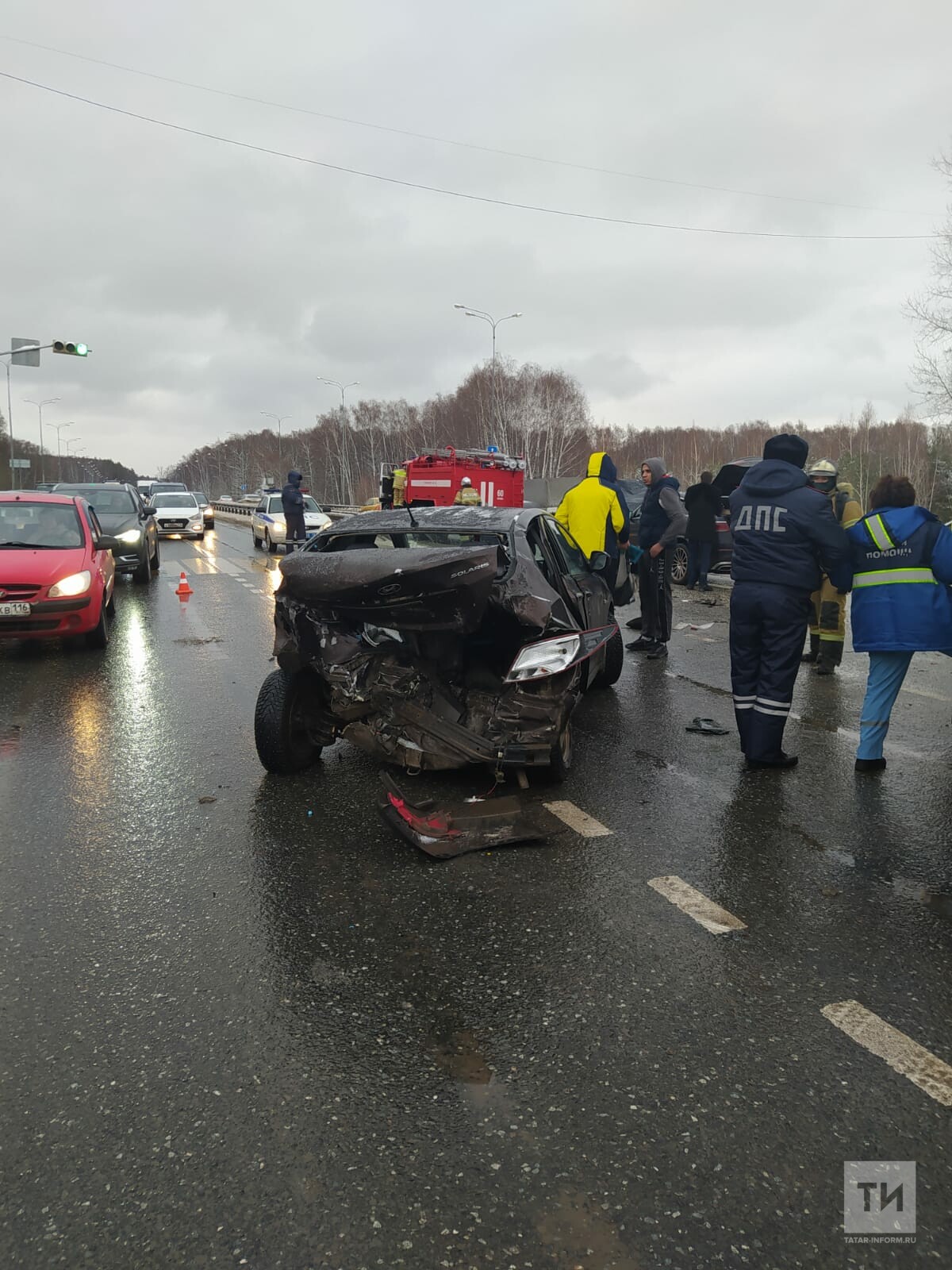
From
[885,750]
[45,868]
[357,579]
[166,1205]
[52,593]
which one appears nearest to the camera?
[166,1205]

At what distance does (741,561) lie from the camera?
5562 millimetres

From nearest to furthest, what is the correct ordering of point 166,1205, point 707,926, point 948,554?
1. point 166,1205
2. point 707,926
3. point 948,554

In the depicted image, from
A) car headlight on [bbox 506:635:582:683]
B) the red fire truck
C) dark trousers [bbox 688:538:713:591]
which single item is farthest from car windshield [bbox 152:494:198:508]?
car headlight on [bbox 506:635:582:683]

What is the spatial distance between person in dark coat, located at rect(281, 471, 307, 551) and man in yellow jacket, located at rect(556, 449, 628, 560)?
13.1 meters

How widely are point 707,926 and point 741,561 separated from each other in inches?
109

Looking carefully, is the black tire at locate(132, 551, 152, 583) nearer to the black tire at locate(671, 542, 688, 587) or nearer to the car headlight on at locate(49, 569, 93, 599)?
the car headlight on at locate(49, 569, 93, 599)

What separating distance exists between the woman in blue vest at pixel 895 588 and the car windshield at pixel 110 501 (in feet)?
44.7

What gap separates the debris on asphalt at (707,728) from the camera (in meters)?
6.36

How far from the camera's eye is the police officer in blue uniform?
536 centimetres

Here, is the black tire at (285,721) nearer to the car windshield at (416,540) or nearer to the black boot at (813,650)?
the car windshield at (416,540)

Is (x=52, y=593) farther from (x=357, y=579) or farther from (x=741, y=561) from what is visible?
(x=741, y=561)

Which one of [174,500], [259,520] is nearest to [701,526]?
[259,520]

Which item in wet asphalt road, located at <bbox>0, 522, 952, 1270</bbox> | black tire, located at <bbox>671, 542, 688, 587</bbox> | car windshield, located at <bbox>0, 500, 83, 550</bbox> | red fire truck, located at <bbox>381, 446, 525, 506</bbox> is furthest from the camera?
red fire truck, located at <bbox>381, 446, 525, 506</bbox>

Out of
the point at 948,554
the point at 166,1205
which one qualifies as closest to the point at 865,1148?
the point at 166,1205
